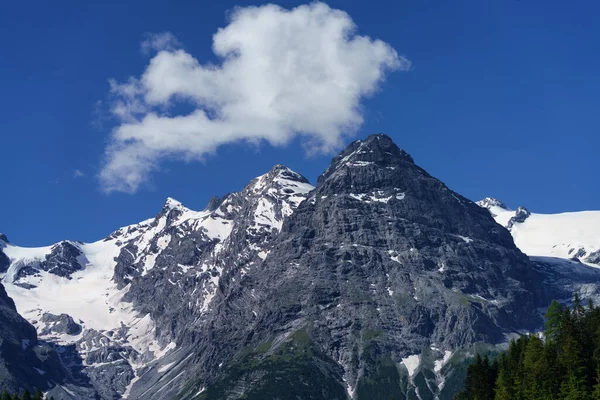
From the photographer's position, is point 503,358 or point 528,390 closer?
point 528,390

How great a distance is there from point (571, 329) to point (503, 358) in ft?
60.9

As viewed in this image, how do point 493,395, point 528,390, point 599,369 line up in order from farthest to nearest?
point 493,395 → point 528,390 → point 599,369

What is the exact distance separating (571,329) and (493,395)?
2155 centimetres

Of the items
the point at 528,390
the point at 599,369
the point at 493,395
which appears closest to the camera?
the point at 599,369

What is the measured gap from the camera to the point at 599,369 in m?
168

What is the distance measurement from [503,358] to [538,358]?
1636cm

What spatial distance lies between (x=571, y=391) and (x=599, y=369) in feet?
19.5

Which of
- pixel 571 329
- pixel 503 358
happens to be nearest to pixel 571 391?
pixel 571 329

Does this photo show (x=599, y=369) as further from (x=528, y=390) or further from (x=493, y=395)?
(x=493, y=395)

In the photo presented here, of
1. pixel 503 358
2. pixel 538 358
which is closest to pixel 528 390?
pixel 538 358

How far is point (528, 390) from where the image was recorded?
17988 cm

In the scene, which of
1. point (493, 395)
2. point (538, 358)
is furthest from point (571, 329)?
point (493, 395)

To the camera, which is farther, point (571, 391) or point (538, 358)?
point (538, 358)

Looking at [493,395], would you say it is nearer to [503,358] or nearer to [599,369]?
[503,358]
